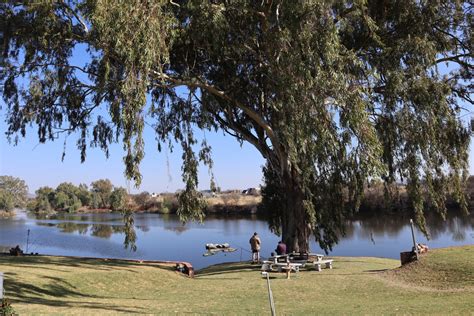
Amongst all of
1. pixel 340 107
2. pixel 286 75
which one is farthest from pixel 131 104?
pixel 340 107

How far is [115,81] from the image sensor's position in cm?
795

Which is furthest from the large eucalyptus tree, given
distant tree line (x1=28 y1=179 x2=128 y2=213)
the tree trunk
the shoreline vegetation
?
distant tree line (x1=28 y1=179 x2=128 y2=213)

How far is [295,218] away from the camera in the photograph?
Result: 11172mm

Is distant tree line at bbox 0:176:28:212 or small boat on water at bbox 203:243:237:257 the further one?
distant tree line at bbox 0:176:28:212

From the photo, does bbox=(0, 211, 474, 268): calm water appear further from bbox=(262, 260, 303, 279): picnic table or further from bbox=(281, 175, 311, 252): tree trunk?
bbox=(262, 260, 303, 279): picnic table

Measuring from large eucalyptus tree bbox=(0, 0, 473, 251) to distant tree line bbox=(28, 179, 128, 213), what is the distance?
74649 mm

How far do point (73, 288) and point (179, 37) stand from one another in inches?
221

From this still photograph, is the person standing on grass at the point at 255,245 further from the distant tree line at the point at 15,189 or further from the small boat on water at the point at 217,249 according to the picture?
the distant tree line at the point at 15,189

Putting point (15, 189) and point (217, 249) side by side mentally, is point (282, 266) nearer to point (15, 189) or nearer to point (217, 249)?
point (217, 249)

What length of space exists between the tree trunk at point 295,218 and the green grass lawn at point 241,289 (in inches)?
47.4

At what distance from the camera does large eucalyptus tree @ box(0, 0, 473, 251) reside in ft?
23.7

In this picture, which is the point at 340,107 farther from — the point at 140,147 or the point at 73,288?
the point at 73,288

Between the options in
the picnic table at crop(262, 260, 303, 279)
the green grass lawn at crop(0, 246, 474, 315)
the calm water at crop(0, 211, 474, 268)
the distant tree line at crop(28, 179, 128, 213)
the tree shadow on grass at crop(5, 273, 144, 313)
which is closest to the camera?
the green grass lawn at crop(0, 246, 474, 315)

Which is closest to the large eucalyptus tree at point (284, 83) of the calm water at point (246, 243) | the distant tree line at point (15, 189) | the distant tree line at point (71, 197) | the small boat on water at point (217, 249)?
the calm water at point (246, 243)
